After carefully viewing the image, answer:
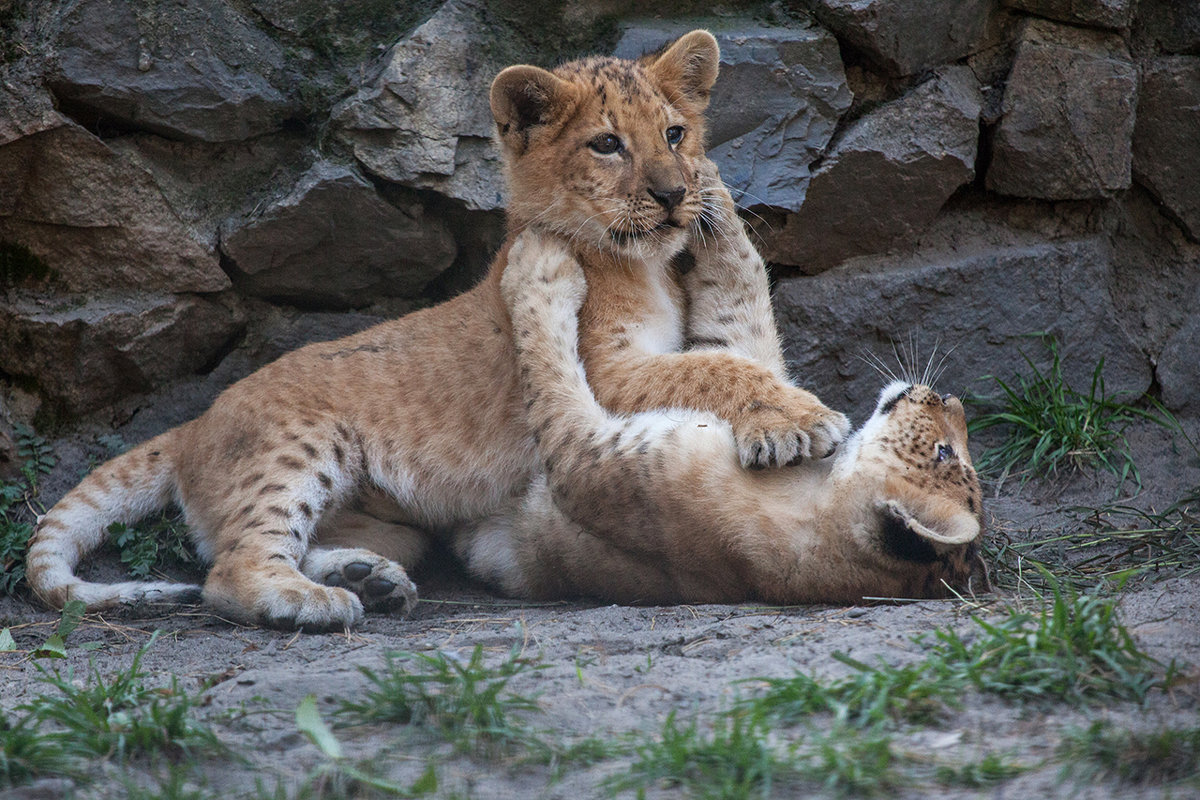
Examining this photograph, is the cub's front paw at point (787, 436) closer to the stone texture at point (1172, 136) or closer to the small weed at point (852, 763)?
the small weed at point (852, 763)

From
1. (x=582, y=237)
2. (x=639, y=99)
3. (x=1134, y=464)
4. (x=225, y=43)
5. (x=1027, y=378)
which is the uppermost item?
(x=225, y=43)

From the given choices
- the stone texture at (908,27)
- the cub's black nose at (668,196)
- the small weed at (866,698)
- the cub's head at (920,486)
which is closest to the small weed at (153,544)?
the cub's black nose at (668,196)

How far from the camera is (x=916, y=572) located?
12.6ft

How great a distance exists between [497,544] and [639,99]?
209 centimetres

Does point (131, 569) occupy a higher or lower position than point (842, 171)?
lower

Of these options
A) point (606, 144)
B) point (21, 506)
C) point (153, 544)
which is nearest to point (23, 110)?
point (21, 506)

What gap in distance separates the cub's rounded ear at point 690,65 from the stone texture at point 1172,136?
253 centimetres

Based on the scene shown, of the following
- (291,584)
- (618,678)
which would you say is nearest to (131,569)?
(291,584)

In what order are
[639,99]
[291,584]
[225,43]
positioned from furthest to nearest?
[225,43]
[639,99]
[291,584]

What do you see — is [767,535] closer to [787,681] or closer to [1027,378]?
[787,681]

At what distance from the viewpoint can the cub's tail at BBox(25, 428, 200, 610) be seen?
15.1 feet

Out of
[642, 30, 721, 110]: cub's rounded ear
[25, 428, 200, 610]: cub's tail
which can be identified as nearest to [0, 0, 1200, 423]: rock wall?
[642, 30, 721, 110]: cub's rounded ear

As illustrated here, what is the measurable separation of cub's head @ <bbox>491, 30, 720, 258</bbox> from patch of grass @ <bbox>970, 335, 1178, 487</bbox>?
2146 mm

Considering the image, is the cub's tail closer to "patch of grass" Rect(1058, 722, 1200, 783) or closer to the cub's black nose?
the cub's black nose
